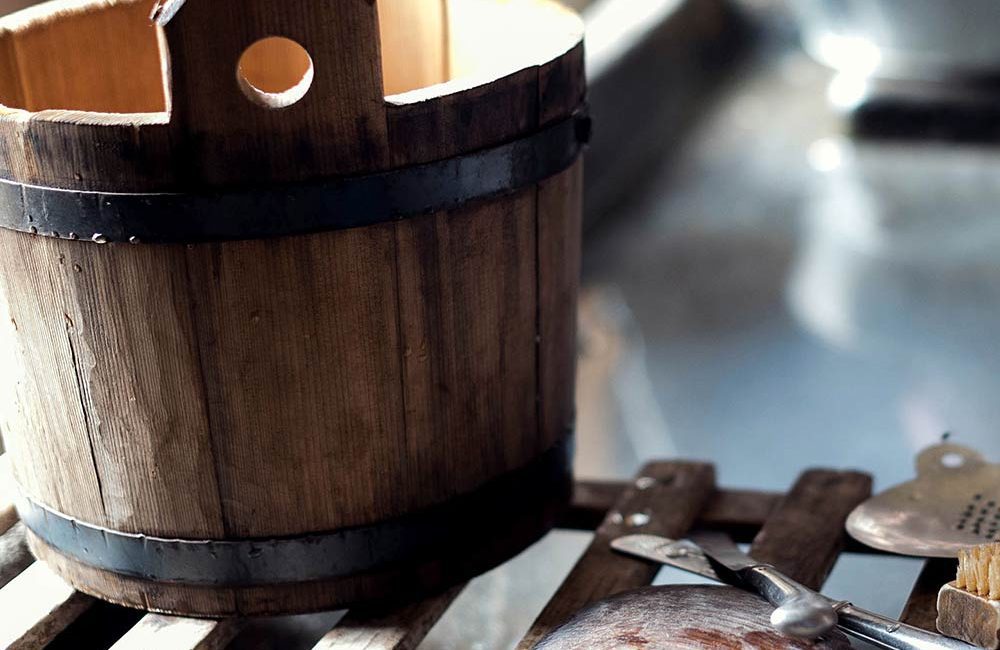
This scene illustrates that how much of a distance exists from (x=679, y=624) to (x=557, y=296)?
48 cm

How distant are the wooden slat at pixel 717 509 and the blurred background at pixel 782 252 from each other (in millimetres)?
394

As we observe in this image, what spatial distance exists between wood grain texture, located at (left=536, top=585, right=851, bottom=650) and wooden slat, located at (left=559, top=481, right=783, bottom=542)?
400mm

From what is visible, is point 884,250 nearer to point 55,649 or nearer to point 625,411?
point 625,411

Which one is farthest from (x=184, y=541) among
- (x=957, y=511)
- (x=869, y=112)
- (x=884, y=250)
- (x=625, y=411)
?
(x=869, y=112)

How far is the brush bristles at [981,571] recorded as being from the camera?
1365 mm

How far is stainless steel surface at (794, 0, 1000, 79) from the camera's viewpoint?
4.06 m

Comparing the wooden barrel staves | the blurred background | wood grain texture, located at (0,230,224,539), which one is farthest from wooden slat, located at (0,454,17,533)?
the blurred background

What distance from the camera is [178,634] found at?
60.2 inches

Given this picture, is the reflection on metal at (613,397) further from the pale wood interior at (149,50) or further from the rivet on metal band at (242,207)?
the rivet on metal band at (242,207)

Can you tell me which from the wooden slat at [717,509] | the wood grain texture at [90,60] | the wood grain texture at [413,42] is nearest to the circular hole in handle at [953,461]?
the wooden slat at [717,509]

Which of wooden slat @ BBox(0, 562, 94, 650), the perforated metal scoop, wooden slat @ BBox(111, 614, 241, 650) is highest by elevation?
wooden slat @ BBox(0, 562, 94, 650)

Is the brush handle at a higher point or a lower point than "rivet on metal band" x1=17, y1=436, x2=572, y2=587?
lower

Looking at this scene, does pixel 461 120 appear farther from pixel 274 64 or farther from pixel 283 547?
pixel 274 64

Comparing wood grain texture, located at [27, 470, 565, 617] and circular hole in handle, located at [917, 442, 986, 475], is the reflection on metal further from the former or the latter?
wood grain texture, located at [27, 470, 565, 617]
